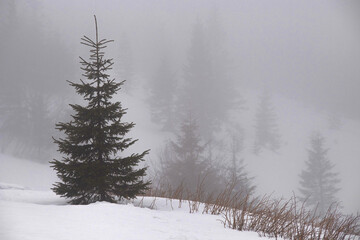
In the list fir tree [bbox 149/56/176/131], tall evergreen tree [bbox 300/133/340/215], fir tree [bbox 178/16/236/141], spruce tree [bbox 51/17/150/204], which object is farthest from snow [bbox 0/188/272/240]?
fir tree [bbox 149/56/176/131]

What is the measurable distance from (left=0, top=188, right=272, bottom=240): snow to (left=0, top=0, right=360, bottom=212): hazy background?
16.8 metres

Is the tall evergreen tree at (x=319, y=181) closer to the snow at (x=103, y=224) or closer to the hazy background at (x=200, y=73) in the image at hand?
the hazy background at (x=200, y=73)

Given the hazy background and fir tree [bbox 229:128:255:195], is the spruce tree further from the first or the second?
the hazy background

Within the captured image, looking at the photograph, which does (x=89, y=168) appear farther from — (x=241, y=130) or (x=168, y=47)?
(x=168, y=47)

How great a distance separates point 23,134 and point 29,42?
63.6 feet

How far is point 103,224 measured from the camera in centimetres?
326

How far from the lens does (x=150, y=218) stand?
13.4 feet

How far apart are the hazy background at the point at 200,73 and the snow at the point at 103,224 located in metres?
16.8

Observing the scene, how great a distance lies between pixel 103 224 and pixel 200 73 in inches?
1639

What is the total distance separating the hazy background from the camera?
35188mm

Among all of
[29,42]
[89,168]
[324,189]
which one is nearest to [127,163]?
[89,168]

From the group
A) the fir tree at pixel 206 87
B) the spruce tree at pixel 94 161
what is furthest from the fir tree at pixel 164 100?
the spruce tree at pixel 94 161

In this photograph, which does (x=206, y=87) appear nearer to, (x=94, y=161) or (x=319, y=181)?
(x=319, y=181)

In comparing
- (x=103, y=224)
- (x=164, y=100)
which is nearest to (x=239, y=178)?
(x=103, y=224)
